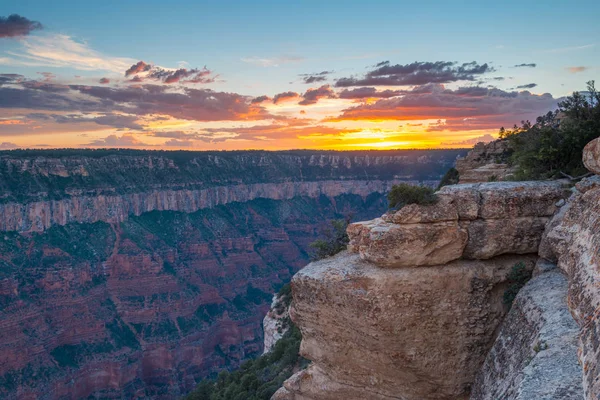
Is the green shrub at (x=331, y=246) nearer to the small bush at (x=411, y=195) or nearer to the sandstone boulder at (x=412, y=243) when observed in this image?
the sandstone boulder at (x=412, y=243)

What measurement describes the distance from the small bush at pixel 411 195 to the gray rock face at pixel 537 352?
3695 mm

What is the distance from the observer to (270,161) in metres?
127

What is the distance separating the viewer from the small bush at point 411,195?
14695mm

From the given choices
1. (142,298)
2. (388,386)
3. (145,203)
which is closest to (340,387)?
(388,386)

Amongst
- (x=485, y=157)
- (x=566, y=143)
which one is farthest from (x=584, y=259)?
(x=485, y=157)

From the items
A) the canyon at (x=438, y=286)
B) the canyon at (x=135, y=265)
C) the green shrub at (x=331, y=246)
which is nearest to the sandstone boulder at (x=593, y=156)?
the canyon at (x=438, y=286)

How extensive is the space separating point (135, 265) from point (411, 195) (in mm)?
71413

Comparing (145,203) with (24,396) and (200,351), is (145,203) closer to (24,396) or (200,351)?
(200,351)

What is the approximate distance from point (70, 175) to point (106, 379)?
39195 millimetres

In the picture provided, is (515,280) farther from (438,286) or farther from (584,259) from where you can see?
A: (584,259)

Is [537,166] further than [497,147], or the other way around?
[497,147]

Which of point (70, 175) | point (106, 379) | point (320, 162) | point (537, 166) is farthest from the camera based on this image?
point (320, 162)

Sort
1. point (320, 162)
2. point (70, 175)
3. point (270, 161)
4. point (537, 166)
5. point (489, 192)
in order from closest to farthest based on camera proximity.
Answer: point (489, 192) → point (537, 166) → point (70, 175) → point (270, 161) → point (320, 162)

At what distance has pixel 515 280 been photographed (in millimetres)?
14516
